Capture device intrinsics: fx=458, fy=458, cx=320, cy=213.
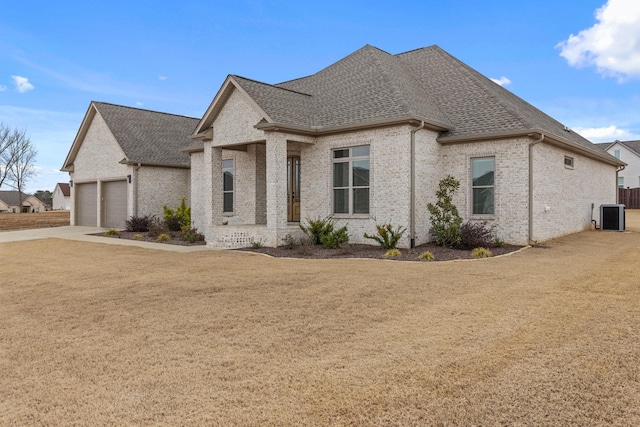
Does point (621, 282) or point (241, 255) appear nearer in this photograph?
point (621, 282)

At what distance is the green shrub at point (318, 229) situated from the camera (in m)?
14.5

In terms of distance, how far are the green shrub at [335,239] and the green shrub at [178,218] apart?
8.84 metres

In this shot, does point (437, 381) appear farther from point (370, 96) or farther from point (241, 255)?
point (370, 96)

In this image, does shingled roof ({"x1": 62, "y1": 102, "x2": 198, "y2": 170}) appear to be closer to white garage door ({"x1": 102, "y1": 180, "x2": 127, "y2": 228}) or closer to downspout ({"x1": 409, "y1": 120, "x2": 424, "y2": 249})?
white garage door ({"x1": 102, "y1": 180, "x2": 127, "y2": 228})

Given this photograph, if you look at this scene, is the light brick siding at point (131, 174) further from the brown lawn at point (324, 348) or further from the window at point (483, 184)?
the window at point (483, 184)

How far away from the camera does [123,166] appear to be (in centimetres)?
2336

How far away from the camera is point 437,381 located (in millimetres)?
3953

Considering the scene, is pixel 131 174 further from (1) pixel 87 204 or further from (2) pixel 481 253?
(2) pixel 481 253

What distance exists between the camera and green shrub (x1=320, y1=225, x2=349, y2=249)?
13945 mm

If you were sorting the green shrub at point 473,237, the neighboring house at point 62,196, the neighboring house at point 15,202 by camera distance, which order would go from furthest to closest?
the neighboring house at point 62,196 < the neighboring house at point 15,202 < the green shrub at point 473,237

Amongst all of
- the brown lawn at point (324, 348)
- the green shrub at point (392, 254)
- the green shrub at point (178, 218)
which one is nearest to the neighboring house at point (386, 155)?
the green shrub at point (392, 254)

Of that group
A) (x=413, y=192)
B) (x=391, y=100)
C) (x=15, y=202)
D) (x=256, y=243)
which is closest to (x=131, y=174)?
(x=256, y=243)

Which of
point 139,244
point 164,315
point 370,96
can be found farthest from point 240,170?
point 164,315

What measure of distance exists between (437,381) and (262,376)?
1.54 metres
